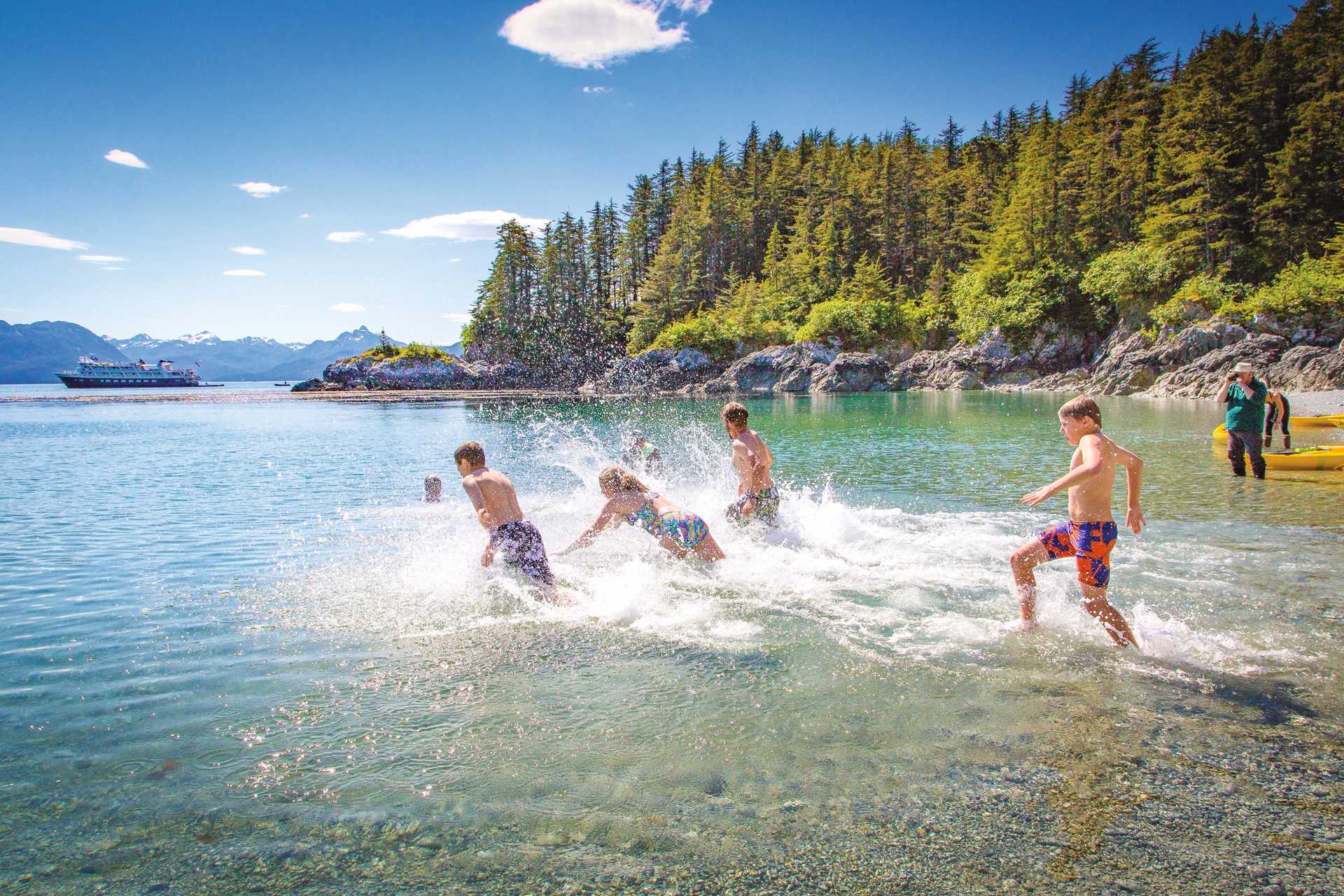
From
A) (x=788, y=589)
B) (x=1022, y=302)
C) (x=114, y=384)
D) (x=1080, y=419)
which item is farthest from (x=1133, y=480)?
(x=114, y=384)

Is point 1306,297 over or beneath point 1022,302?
beneath

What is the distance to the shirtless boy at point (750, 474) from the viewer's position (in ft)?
34.3

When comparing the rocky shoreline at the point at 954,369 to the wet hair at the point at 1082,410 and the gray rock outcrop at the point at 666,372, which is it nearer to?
the gray rock outcrop at the point at 666,372

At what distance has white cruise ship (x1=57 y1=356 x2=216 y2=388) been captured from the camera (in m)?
116

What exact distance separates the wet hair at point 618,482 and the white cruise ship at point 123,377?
142 metres

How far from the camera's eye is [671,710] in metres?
5.35

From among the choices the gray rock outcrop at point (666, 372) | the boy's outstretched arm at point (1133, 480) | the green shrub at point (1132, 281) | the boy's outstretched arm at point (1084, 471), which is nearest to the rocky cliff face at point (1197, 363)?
the green shrub at point (1132, 281)

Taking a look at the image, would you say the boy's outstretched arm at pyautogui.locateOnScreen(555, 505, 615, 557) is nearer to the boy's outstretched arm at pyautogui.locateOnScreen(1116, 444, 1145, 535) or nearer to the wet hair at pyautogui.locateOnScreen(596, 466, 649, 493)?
the wet hair at pyautogui.locateOnScreen(596, 466, 649, 493)

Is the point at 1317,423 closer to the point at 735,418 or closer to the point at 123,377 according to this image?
the point at 735,418

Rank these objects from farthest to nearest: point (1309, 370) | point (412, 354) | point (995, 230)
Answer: point (412, 354) → point (995, 230) → point (1309, 370)

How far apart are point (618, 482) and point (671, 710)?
4.14 metres

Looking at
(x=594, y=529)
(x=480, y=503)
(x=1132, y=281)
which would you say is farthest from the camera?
(x=1132, y=281)

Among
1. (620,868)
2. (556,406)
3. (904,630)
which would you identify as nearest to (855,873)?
(620,868)

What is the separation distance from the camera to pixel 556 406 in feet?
170
